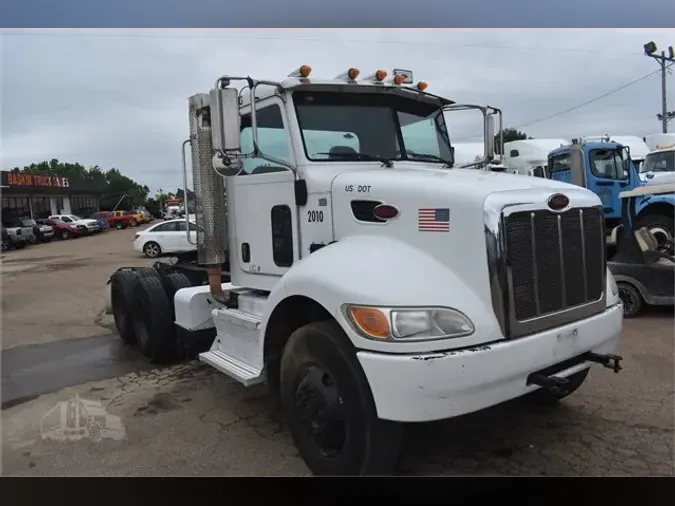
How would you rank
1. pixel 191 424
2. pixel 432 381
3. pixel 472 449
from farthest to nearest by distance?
pixel 191 424 → pixel 472 449 → pixel 432 381

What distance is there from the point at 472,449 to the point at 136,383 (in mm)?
3262

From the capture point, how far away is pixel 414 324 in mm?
2764

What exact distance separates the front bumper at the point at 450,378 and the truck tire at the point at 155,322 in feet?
11.3

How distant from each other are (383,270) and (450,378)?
2.17 feet

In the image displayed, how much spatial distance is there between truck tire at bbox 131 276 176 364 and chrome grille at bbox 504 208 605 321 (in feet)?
12.8

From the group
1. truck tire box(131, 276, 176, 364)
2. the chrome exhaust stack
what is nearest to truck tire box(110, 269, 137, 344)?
truck tire box(131, 276, 176, 364)

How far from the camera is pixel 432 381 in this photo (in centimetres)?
267

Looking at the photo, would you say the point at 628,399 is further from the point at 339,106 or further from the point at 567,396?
the point at 339,106

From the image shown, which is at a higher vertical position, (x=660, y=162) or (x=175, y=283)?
(x=660, y=162)

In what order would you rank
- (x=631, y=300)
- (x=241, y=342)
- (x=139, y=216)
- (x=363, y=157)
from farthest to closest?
(x=139, y=216) < (x=631, y=300) < (x=241, y=342) < (x=363, y=157)

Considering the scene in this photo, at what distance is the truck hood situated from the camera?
2.92m

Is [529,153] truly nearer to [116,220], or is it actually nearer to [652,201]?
[652,201]

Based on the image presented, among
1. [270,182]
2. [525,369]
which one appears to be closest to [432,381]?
[525,369]

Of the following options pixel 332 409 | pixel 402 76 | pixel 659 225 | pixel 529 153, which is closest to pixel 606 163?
pixel 659 225
